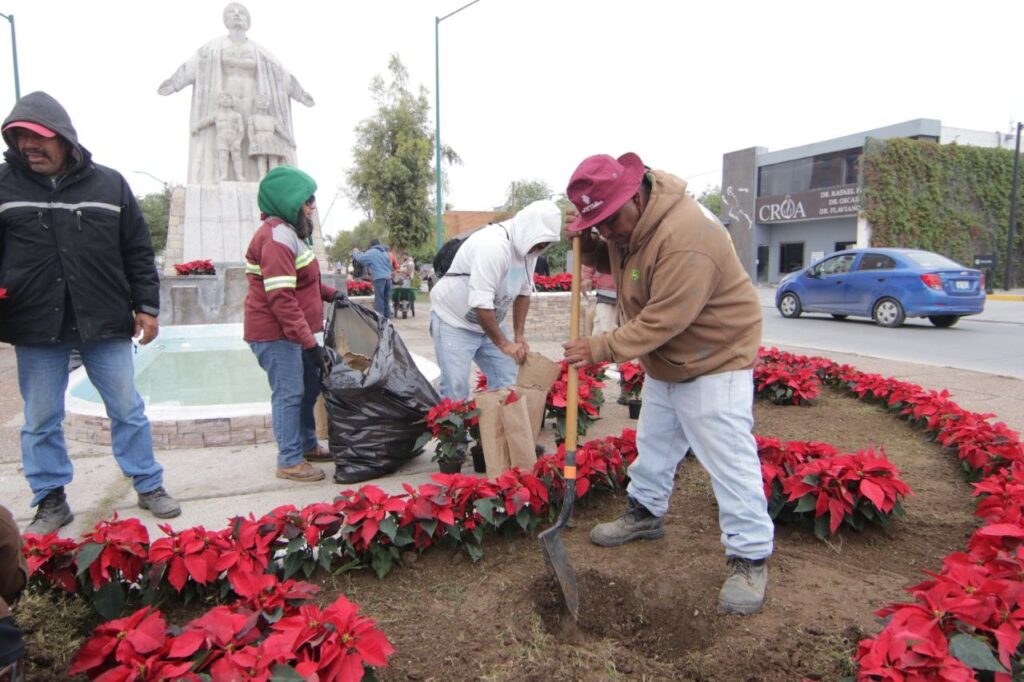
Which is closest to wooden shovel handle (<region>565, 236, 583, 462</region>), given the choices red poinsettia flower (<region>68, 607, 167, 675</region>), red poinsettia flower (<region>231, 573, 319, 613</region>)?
A: red poinsettia flower (<region>231, 573, 319, 613</region>)

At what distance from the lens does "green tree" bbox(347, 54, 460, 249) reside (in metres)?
28.8

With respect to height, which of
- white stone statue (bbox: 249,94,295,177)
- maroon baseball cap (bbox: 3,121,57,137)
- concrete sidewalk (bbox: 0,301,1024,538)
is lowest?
concrete sidewalk (bbox: 0,301,1024,538)

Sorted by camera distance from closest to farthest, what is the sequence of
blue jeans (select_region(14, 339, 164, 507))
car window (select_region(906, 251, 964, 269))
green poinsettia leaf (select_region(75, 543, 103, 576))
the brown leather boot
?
1. green poinsettia leaf (select_region(75, 543, 103, 576))
2. blue jeans (select_region(14, 339, 164, 507))
3. the brown leather boot
4. car window (select_region(906, 251, 964, 269))

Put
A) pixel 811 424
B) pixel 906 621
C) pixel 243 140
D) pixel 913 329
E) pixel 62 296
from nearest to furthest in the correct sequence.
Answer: pixel 906 621
pixel 62 296
pixel 811 424
pixel 913 329
pixel 243 140

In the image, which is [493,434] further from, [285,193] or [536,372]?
[285,193]

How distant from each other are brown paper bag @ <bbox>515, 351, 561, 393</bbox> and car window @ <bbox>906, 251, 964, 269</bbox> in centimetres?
1154

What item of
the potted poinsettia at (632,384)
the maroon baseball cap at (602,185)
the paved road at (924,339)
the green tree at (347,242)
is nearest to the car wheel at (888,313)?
the paved road at (924,339)

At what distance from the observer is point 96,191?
127 inches

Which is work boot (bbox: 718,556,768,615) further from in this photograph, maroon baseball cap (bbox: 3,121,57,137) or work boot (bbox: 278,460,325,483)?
maroon baseball cap (bbox: 3,121,57,137)

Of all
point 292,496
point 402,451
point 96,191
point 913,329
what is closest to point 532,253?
point 402,451

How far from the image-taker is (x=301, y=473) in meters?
4.06

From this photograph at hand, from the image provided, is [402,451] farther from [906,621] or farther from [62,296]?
[906,621]

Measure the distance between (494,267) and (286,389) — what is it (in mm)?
1406

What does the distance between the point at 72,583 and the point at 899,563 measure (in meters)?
3.17
